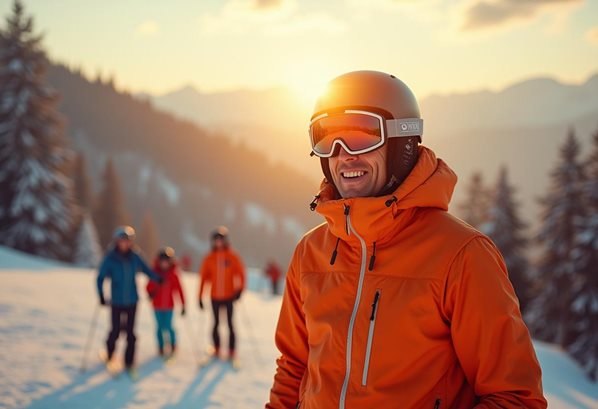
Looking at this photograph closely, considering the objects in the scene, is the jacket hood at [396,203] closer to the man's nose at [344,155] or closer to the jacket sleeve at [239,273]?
the man's nose at [344,155]

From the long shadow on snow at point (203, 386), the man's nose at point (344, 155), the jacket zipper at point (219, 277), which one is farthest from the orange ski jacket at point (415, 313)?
the jacket zipper at point (219, 277)

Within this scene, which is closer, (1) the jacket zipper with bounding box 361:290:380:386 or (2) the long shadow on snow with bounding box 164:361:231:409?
(1) the jacket zipper with bounding box 361:290:380:386

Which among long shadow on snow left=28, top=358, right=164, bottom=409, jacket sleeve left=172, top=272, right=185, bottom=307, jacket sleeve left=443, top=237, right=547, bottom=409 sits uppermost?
jacket sleeve left=443, top=237, right=547, bottom=409

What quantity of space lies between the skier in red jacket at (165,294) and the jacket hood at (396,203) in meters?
7.16

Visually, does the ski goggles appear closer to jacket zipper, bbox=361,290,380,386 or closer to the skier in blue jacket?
jacket zipper, bbox=361,290,380,386

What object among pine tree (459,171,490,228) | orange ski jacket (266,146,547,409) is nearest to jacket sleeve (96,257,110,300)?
orange ski jacket (266,146,547,409)

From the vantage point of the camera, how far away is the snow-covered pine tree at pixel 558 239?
22.8 m

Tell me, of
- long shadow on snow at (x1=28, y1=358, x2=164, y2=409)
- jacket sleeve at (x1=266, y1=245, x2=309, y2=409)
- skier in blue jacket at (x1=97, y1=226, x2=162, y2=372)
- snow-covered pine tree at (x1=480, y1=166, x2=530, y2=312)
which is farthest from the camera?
snow-covered pine tree at (x1=480, y1=166, x2=530, y2=312)

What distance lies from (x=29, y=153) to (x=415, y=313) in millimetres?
→ 27078

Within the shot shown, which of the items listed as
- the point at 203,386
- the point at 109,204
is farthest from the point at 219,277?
the point at 109,204

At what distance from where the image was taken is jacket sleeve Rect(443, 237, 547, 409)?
5.68ft

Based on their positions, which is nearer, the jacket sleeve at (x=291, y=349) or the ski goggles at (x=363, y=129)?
the ski goggles at (x=363, y=129)

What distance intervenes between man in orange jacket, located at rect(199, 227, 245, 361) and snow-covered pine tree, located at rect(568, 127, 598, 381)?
52.9ft

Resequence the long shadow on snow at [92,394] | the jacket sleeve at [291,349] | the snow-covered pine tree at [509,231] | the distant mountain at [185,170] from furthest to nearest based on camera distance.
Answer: the distant mountain at [185,170] → the snow-covered pine tree at [509,231] → the long shadow on snow at [92,394] → the jacket sleeve at [291,349]
